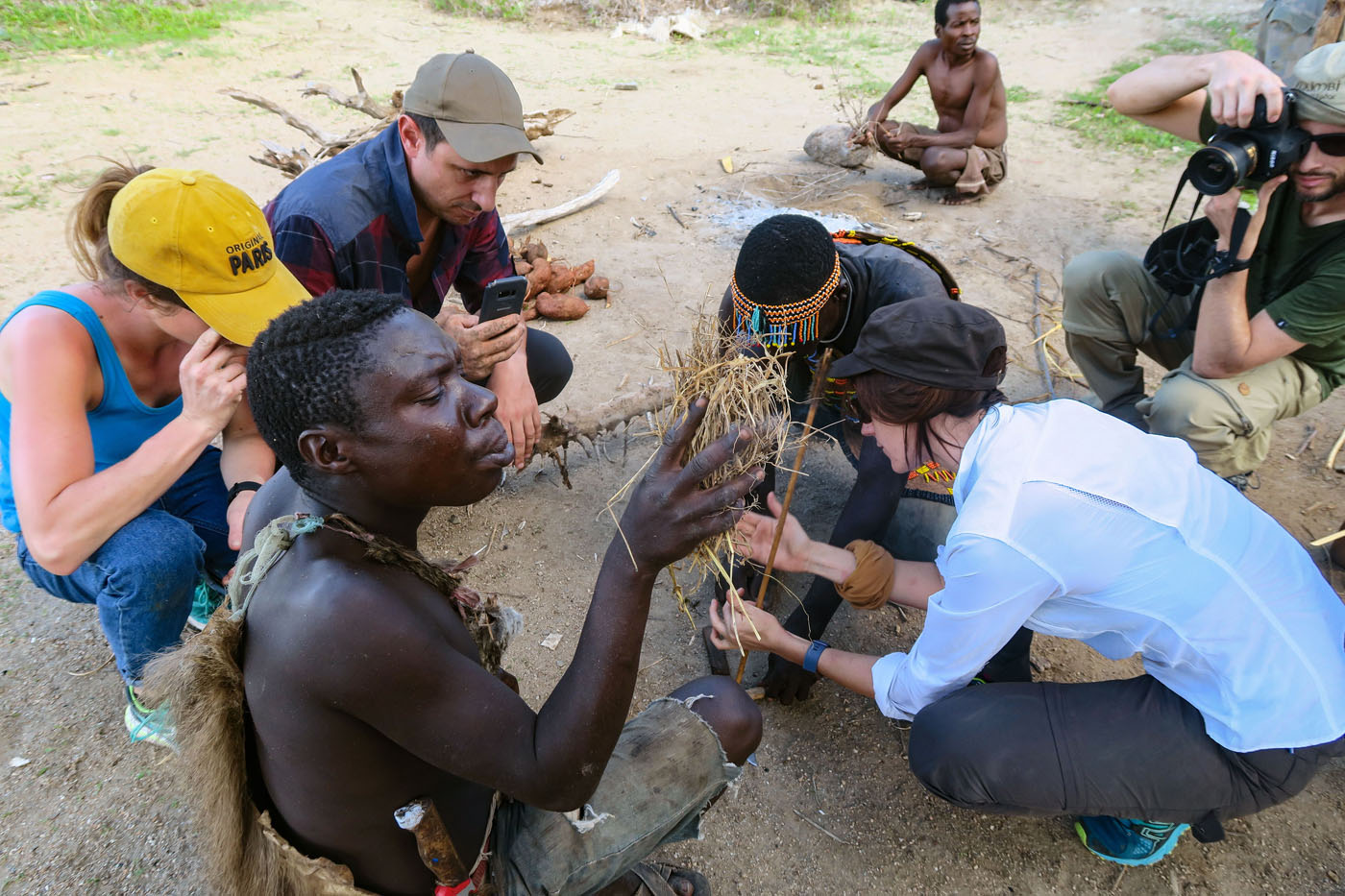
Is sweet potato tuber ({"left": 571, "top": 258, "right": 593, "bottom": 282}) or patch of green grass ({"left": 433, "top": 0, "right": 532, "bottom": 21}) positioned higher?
patch of green grass ({"left": 433, "top": 0, "right": 532, "bottom": 21})

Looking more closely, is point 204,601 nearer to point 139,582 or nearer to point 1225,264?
point 139,582

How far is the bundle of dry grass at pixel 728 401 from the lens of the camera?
6.65ft

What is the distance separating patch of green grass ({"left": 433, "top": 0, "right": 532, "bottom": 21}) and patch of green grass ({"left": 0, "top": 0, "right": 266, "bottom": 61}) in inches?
126

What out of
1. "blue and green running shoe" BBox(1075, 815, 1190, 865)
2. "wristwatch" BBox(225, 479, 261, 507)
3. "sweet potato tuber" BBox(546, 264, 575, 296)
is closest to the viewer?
"blue and green running shoe" BBox(1075, 815, 1190, 865)

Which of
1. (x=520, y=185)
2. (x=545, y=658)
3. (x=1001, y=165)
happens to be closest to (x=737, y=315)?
(x=545, y=658)

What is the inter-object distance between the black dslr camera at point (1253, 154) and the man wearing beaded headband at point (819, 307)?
3.16ft

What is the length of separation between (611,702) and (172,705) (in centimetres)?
82

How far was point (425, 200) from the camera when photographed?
3.10 meters

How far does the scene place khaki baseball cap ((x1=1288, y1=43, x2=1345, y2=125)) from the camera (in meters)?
2.71

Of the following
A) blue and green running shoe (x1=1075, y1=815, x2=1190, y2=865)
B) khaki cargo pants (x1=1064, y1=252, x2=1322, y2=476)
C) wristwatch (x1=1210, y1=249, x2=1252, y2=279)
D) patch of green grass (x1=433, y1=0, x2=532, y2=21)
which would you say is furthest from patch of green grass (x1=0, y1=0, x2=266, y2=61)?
blue and green running shoe (x1=1075, y1=815, x2=1190, y2=865)

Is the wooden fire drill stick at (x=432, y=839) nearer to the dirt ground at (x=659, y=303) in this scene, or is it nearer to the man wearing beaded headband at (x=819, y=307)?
the dirt ground at (x=659, y=303)

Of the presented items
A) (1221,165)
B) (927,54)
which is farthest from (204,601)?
(927,54)

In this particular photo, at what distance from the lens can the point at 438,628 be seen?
1501 mm

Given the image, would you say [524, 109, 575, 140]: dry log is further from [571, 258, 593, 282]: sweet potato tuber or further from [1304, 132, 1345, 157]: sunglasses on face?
[1304, 132, 1345, 157]: sunglasses on face
